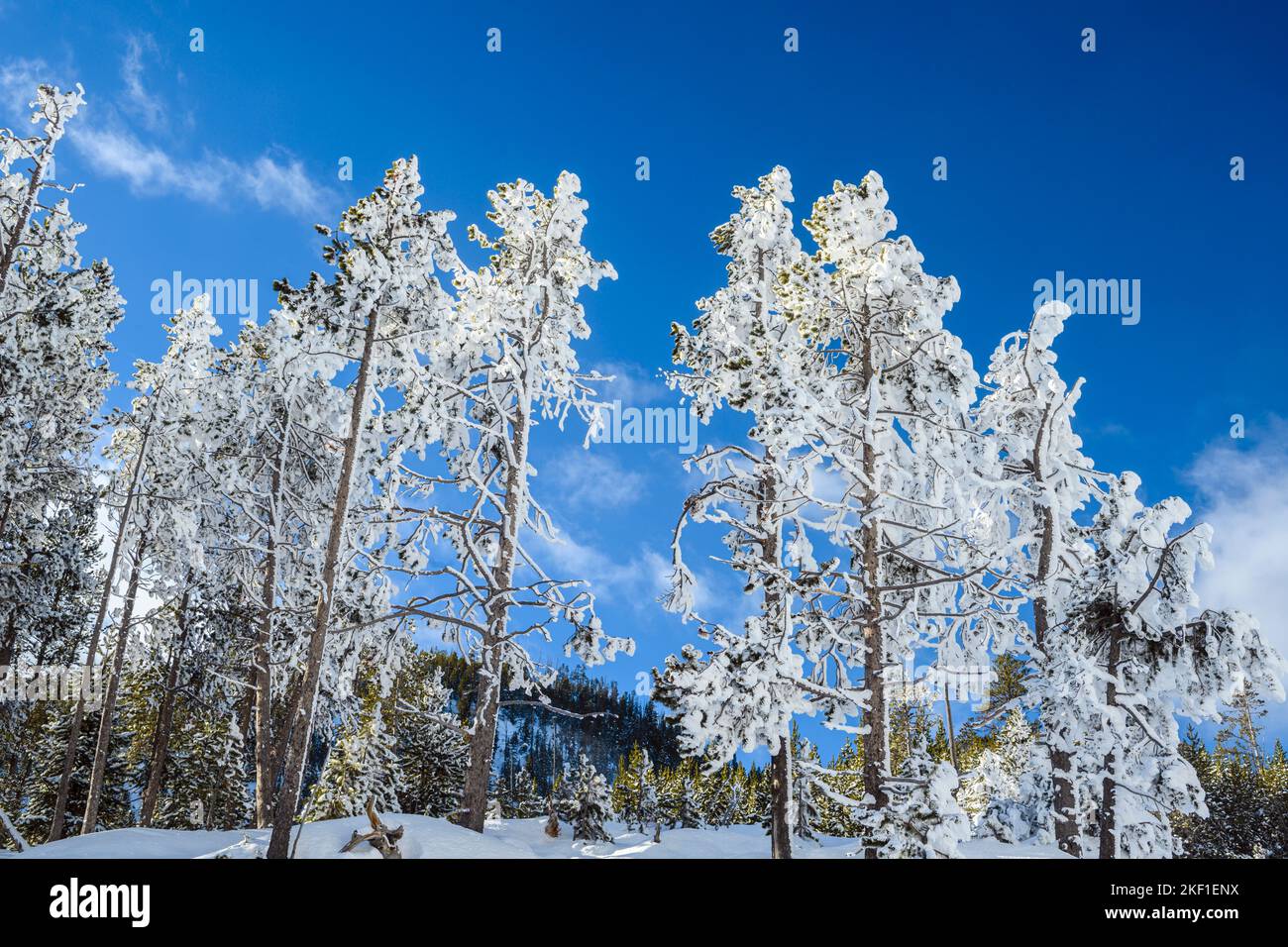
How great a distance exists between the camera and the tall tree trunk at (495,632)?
45.6ft

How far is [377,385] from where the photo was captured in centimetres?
1531

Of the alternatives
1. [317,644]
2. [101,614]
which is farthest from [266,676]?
[317,644]

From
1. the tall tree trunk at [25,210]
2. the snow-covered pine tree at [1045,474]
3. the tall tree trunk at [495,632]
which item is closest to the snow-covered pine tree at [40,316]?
the tall tree trunk at [25,210]

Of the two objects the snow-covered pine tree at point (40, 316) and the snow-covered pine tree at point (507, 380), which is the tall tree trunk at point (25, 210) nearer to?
the snow-covered pine tree at point (40, 316)

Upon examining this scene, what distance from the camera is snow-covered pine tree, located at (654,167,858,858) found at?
9.40m

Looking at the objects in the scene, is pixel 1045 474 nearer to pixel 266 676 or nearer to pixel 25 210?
pixel 266 676

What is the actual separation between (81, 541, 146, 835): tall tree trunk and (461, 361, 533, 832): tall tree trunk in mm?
10969

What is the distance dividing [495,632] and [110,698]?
12945 millimetres

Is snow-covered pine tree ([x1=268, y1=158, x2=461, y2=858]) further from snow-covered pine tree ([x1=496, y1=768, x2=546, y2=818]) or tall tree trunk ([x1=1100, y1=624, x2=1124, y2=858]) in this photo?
snow-covered pine tree ([x1=496, y1=768, x2=546, y2=818])

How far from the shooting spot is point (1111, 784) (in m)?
11.1

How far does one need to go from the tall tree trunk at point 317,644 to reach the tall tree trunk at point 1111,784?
11861 millimetres
